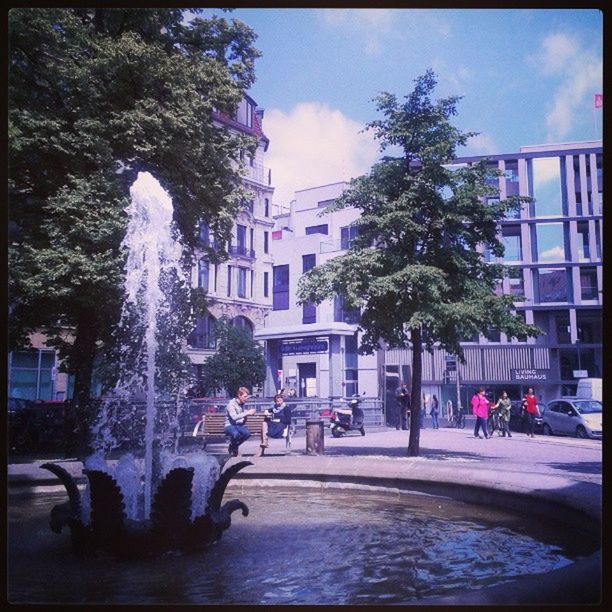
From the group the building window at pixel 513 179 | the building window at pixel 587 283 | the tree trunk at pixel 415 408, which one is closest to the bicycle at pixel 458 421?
the building window at pixel 587 283

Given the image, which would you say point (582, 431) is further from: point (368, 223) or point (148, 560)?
point (148, 560)

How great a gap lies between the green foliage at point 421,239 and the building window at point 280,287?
29.1 meters

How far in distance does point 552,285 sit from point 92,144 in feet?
116

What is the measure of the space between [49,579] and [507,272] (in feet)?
38.4

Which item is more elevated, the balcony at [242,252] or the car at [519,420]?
the balcony at [242,252]

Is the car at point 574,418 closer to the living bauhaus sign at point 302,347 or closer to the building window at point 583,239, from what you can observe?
the living bauhaus sign at point 302,347

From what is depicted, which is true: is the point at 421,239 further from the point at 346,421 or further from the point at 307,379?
the point at 307,379

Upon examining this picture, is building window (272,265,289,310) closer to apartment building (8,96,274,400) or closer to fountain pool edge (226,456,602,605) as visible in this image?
apartment building (8,96,274,400)

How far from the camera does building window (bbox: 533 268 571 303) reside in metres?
42.2

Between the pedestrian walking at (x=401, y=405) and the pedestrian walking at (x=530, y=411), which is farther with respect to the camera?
the pedestrian walking at (x=401, y=405)

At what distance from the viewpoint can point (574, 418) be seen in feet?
79.2

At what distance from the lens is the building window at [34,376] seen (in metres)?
25.5

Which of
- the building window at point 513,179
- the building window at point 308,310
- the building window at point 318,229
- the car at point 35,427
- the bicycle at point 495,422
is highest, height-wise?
the building window at point 513,179

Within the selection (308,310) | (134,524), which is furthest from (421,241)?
(308,310)
